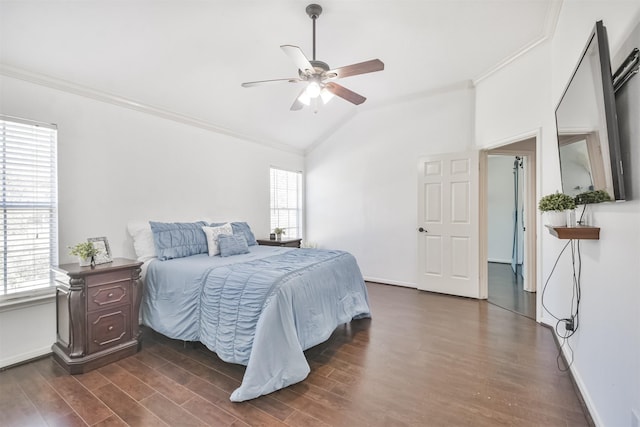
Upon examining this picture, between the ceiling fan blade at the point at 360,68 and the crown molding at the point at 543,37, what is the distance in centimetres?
178

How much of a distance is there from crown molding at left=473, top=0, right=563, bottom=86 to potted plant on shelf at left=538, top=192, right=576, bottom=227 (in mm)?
1838

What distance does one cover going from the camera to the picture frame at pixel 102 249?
2.62 meters

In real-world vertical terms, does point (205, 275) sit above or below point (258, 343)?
above

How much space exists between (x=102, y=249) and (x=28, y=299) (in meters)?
0.63

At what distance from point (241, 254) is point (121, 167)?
62.1 inches

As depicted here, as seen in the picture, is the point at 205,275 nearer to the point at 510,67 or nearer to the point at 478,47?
the point at 478,47

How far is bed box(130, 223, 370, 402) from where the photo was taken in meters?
1.97

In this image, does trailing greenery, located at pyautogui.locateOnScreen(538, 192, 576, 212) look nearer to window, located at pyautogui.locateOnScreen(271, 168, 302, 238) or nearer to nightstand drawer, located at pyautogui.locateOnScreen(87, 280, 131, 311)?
nightstand drawer, located at pyautogui.locateOnScreen(87, 280, 131, 311)

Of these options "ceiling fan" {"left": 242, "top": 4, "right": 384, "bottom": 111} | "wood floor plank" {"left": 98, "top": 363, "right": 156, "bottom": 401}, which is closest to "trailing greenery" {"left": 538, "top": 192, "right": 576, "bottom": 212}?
"ceiling fan" {"left": 242, "top": 4, "right": 384, "bottom": 111}

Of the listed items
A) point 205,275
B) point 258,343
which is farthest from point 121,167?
point 258,343

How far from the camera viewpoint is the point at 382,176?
16.0ft

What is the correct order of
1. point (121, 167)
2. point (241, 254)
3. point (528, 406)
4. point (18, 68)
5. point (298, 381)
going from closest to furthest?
point (528, 406)
point (298, 381)
point (18, 68)
point (121, 167)
point (241, 254)

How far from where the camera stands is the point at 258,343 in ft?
6.32

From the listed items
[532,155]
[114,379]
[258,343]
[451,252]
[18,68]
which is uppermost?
[18,68]
